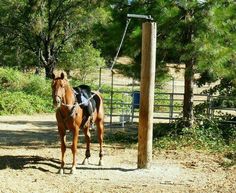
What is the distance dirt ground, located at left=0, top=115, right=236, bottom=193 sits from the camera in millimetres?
8586

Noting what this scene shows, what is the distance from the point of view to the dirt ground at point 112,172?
8.59 m

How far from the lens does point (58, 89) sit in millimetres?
9266

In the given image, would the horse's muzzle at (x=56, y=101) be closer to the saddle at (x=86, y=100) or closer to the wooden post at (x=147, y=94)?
the saddle at (x=86, y=100)

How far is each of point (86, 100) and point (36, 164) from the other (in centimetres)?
171

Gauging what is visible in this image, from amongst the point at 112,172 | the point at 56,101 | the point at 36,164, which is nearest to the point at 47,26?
the point at 36,164

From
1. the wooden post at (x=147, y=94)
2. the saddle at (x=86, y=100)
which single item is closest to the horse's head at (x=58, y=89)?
the saddle at (x=86, y=100)

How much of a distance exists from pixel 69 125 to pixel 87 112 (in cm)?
67

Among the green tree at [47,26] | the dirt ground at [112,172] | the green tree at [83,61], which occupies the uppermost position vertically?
the green tree at [47,26]

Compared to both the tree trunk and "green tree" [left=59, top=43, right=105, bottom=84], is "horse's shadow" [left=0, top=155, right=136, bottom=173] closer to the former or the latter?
the tree trunk

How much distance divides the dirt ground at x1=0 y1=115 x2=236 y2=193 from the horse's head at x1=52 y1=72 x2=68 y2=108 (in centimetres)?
143

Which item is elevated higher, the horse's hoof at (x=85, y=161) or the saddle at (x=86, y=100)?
the saddle at (x=86, y=100)

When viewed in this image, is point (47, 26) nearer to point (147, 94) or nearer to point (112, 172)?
point (147, 94)

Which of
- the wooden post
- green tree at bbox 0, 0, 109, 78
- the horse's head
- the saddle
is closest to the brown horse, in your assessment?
the horse's head

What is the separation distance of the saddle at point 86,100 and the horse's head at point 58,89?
869mm
